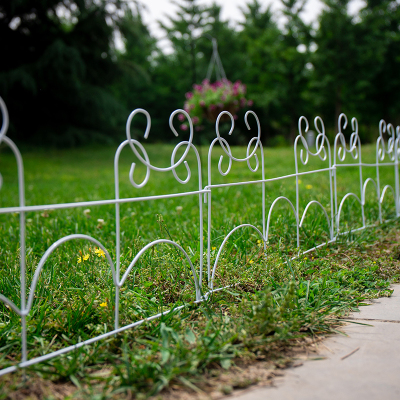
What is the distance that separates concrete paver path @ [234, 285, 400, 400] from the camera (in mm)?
1354

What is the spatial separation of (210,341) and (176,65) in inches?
1213

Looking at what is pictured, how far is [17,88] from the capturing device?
16.0m

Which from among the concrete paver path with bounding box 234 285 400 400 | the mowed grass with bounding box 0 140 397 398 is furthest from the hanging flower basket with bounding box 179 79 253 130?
the concrete paver path with bounding box 234 285 400 400

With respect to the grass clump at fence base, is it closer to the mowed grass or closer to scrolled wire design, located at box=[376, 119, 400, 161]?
the mowed grass

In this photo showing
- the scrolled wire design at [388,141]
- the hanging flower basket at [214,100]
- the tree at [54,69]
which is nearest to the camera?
the scrolled wire design at [388,141]

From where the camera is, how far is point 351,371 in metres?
1.50

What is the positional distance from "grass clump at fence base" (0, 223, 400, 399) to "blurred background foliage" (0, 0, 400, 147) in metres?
6.87

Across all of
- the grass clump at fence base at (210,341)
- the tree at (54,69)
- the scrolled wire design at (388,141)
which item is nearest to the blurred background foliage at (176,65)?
the tree at (54,69)

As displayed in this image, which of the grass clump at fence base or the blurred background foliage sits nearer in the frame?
the grass clump at fence base

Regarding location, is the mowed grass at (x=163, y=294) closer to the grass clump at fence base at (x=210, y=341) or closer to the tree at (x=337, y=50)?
the grass clump at fence base at (x=210, y=341)

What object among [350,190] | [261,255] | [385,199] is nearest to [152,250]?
[261,255]

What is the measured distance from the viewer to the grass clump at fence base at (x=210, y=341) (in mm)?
1399

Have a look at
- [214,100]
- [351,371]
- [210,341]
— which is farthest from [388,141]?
[214,100]

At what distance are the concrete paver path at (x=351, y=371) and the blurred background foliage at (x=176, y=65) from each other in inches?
288
